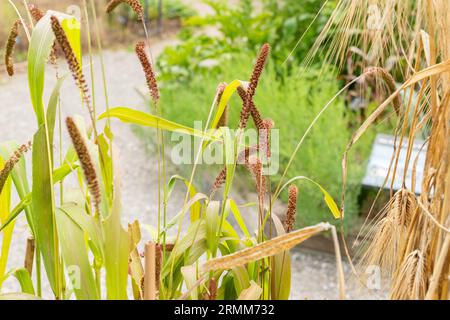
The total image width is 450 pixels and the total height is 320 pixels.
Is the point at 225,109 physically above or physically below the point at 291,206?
above

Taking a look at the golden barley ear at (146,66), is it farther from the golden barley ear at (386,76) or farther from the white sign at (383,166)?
the white sign at (383,166)

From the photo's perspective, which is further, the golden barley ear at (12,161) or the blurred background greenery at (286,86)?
the blurred background greenery at (286,86)

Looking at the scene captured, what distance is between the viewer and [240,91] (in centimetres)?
94

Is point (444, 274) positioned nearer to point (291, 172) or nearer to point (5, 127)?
point (291, 172)

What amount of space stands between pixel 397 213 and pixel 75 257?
0.38m

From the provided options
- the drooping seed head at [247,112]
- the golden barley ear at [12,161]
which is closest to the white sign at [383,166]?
the drooping seed head at [247,112]

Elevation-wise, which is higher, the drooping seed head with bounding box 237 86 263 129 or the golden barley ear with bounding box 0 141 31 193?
the drooping seed head with bounding box 237 86 263 129

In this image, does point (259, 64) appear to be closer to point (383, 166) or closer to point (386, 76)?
point (386, 76)

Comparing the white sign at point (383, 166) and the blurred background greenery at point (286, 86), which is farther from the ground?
the blurred background greenery at point (286, 86)

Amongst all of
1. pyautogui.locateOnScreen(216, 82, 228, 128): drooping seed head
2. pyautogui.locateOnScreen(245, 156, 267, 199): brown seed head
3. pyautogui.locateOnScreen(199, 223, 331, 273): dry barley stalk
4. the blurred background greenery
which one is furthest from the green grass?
pyautogui.locateOnScreen(199, 223, 331, 273): dry barley stalk

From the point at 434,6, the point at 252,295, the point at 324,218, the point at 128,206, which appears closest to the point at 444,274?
the point at 252,295

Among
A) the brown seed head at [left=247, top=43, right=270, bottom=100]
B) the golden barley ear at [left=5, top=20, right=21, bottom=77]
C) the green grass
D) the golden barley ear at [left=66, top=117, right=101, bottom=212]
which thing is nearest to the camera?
the golden barley ear at [left=66, top=117, right=101, bottom=212]

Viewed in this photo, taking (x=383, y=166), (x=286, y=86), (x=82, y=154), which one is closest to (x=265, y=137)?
(x=82, y=154)

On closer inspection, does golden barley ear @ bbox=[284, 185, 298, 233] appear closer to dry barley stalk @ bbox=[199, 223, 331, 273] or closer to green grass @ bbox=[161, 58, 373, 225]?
dry barley stalk @ bbox=[199, 223, 331, 273]
